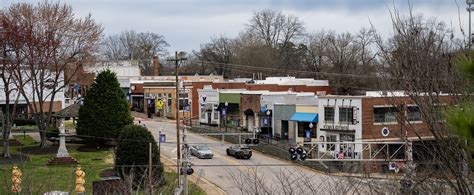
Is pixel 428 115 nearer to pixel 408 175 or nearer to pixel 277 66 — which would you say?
pixel 408 175

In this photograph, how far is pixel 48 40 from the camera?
41.3 metres

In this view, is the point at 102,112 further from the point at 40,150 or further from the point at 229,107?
the point at 229,107

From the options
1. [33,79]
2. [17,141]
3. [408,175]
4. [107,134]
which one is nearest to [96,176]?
[107,134]

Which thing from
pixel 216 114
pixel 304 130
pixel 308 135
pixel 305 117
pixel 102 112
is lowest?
pixel 308 135

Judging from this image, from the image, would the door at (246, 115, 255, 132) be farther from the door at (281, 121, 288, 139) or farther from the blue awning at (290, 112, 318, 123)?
the blue awning at (290, 112, 318, 123)

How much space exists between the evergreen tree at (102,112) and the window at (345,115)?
611 inches

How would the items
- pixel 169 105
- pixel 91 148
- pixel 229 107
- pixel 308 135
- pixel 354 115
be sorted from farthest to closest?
pixel 169 105
pixel 229 107
pixel 91 148
pixel 308 135
pixel 354 115

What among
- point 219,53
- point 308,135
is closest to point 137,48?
point 219,53

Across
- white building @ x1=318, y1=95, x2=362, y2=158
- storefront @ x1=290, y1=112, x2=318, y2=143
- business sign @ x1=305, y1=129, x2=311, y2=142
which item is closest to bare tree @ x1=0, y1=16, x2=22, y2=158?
business sign @ x1=305, y1=129, x2=311, y2=142

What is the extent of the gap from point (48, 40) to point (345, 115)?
68.4 feet

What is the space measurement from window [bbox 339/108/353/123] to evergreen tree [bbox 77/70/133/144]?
15515 mm

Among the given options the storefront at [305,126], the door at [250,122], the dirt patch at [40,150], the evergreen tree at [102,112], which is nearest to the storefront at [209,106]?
the door at [250,122]

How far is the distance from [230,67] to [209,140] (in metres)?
54.4

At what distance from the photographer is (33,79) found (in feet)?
144
